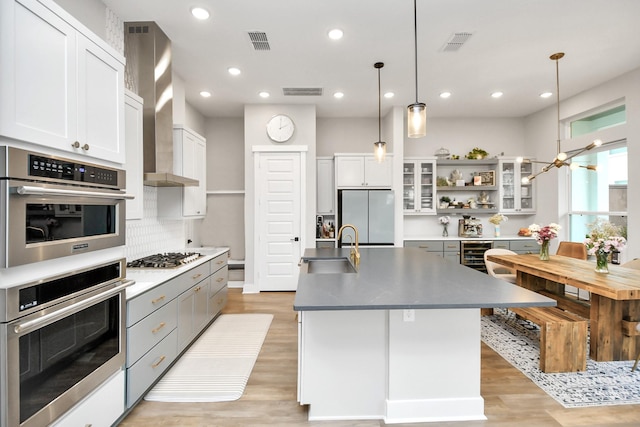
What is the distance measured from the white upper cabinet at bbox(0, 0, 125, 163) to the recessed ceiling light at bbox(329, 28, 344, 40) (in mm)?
2000

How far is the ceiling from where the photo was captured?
2.77m

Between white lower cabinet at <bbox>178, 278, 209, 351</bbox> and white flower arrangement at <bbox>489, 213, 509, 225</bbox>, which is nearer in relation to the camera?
white lower cabinet at <bbox>178, 278, 209, 351</bbox>

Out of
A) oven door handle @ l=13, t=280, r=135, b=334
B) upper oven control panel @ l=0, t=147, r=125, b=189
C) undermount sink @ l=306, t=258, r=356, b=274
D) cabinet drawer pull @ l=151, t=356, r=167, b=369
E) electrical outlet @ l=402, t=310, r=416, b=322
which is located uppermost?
upper oven control panel @ l=0, t=147, r=125, b=189

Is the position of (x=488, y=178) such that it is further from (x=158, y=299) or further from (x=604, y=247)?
(x=158, y=299)

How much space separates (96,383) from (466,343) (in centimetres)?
219

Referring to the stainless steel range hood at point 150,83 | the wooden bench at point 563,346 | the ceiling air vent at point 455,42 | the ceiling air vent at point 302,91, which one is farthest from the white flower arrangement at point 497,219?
the stainless steel range hood at point 150,83

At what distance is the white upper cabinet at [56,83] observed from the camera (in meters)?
1.24

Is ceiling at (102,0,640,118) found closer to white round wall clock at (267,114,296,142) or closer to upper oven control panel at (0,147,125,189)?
white round wall clock at (267,114,296,142)

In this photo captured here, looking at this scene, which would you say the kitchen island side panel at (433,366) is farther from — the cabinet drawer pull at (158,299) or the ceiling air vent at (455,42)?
the ceiling air vent at (455,42)

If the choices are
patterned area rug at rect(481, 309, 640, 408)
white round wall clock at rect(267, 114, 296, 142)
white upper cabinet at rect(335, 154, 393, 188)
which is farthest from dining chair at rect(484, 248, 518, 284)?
white round wall clock at rect(267, 114, 296, 142)

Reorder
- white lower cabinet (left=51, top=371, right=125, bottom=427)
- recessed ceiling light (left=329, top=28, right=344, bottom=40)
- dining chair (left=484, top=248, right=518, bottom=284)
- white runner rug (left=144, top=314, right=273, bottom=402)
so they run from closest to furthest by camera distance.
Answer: white lower cabinet (left=51, top=371, right=125, bottom=427) → white runner rug (left=144, top=314, right=273, bottom=402) → recessed ceiling light (left=329, top=28, right=344, bottom=40) → dining chair (left=484, top=248, right=518, bottom=284)

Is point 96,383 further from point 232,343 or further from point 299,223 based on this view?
point 299,223

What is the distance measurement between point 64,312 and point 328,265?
2113 mm

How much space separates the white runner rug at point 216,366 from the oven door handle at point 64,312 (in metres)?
1.04
